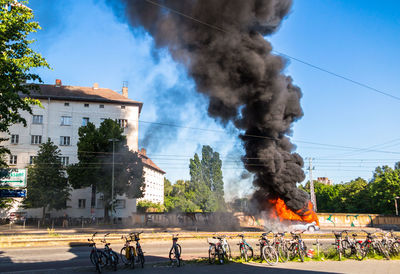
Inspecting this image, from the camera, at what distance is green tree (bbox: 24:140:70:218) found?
40812 millimetres

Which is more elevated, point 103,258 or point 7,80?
point 7,80

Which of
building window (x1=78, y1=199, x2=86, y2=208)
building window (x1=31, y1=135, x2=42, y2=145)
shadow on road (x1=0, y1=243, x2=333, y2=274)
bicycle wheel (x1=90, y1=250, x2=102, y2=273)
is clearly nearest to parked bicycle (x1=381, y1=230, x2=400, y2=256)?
shadow on road (x1=0, y1=243, x2=333, y2=274)

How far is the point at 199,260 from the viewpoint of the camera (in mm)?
11961

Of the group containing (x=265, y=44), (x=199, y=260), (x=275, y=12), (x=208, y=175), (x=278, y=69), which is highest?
(x=275, y=12)

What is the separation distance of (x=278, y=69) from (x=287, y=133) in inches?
266

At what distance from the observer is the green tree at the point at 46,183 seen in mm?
40812

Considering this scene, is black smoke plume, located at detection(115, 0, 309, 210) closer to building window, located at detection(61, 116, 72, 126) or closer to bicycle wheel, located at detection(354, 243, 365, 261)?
bicycle wheel, located at detection(354, 243, 365, 261)

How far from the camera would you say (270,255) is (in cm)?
1149

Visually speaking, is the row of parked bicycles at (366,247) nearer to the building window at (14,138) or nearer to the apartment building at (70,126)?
the apartment building at (70,126)

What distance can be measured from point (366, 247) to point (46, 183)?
39.9 m

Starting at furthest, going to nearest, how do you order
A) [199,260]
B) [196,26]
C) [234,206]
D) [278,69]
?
[234,206]
[278,69]
[196,26]
[199,260]

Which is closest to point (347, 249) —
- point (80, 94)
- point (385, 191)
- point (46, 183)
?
point (46, 183)

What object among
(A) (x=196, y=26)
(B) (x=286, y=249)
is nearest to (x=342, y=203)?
(A) (x=196, y=26)

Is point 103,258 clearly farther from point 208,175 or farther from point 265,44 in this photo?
point 208,175
